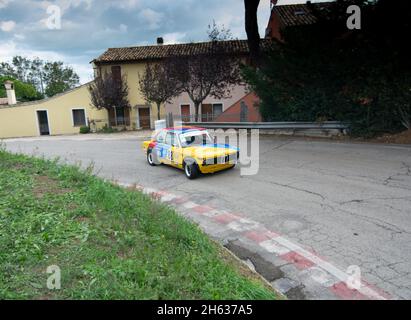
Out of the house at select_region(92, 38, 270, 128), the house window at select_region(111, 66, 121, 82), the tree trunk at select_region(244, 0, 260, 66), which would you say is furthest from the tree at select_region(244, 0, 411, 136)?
the house window at select_region(111, 66, 121, 82)

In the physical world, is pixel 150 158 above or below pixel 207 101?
below

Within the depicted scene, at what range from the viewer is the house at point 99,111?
1117 inches

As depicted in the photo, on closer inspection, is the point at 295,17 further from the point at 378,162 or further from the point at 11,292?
the point at 11,292

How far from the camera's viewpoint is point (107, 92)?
85.3 feet

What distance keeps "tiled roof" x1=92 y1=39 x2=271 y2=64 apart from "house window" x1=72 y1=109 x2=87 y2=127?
4.95m

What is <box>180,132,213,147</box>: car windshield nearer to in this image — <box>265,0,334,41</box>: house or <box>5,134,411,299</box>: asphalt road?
<box>5,134,411,299</box>: asphalt road

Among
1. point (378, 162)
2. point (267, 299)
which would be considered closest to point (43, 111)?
point (378, 162)

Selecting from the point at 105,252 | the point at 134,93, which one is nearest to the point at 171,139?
the point at 105,252

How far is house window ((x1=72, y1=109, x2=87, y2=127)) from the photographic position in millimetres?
29000

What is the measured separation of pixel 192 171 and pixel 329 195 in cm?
360

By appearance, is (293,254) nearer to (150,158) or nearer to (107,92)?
(150,158)

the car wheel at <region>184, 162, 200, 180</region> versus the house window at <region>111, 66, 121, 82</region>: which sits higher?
the house window at <region>111, 66, 121, 82</region>

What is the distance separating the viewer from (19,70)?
75312 millimetres

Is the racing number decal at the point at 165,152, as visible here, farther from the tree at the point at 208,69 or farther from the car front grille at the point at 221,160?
the tree at the point at 208,69
